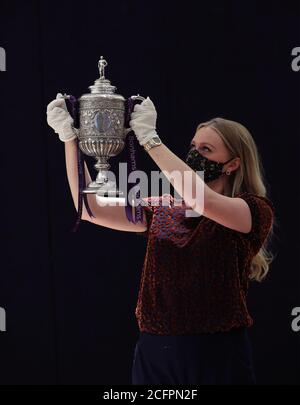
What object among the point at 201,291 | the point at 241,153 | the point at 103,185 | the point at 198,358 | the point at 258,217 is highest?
the point at 241,153

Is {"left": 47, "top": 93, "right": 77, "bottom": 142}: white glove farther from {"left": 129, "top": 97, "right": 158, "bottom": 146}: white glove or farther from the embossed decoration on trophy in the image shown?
{"left": 129, "top": 97, "right": 158, "bottom": 146}: white glove

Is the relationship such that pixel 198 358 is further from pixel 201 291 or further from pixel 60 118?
pixel 60 118

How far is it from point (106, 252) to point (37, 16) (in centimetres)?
112

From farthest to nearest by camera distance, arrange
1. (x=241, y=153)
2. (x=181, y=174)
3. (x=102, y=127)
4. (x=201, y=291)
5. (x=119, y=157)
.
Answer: (x=119, y=157) < (x=241, y=153) < (x=201, y=291) < (x=181, y=174) < (x=102, y=127)

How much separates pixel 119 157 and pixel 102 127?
122 centimetres

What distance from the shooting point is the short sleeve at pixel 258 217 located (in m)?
2.23

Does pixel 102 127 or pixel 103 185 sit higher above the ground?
pixel 102 127

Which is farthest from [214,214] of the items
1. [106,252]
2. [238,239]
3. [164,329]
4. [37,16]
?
[37,16]

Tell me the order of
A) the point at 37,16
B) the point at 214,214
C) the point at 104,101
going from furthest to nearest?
the point at 37,16, the point at 214,214, the point at 104,101

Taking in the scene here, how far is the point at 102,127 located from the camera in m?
1.89

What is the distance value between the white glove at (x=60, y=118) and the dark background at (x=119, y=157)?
1094 mm

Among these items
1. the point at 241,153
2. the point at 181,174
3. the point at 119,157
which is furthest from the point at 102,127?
the point at 119,157

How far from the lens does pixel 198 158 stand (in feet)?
7.52
